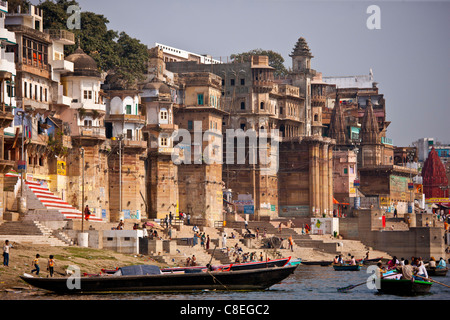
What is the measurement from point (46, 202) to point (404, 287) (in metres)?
25.3

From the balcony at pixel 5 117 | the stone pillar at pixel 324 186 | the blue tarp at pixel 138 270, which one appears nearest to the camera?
the blue tarp at pixel 138 270

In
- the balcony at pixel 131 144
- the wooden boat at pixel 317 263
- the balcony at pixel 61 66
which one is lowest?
the wooden boat at pixel 317 263

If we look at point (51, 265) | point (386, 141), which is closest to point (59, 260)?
point (51, 265)

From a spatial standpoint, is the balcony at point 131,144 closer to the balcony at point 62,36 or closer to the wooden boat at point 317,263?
the balcony at point 62,36

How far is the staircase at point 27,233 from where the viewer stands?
58.0m

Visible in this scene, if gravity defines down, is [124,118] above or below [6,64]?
below

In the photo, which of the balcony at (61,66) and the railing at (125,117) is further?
the railing at (125,117)

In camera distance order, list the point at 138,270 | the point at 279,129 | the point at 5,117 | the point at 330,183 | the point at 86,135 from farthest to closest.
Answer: the point at 279,129
the point at 330,183
the point at 86,135
the point at 5,117
the point at 138,270

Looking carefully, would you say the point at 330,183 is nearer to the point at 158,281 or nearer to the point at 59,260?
the point at 59,260

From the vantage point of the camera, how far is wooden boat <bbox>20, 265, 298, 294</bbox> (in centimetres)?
4734

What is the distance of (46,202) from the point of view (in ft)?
214

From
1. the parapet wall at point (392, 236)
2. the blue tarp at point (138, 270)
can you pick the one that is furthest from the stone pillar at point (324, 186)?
the blue tarp at point (138, 270)

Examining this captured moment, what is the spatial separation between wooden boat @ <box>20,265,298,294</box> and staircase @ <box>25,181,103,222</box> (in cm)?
1598

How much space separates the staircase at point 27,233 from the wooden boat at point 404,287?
19.5 metres
